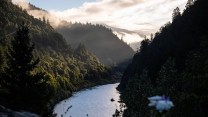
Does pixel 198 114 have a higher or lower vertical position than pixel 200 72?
lower

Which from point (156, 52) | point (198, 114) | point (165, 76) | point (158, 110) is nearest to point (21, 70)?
point (198, 114)

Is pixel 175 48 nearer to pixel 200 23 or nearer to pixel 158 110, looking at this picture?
pixel 200 23

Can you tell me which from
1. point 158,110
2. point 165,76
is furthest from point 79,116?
point 158,110

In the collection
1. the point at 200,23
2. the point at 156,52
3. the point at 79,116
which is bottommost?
the point at 79,116

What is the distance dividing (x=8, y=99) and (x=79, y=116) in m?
73.2

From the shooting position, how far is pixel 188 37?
5906 inches

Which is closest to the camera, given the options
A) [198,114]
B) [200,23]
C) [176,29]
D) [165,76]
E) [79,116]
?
[198,114]

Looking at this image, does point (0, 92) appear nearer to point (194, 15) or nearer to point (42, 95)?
point (42, 95)

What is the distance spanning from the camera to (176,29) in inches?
6585

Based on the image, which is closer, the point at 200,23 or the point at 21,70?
the point at 21,70

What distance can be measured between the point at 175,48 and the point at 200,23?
13.0m

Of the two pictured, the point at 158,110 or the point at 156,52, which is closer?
the point at 158,110

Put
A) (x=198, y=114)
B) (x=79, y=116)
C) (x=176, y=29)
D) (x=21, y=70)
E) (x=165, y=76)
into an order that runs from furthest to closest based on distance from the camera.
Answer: (x=176, y=29), (x=79, y=116), (x=165, y=76), (x=198, y=114), (x=21, y=70)

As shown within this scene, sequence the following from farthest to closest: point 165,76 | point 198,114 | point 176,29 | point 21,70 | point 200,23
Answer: point 176,29 → point 200,23 → point 165,76 → point 198,114 → point 21,70
